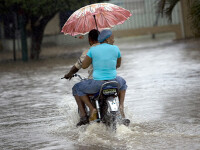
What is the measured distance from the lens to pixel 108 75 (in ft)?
23.7

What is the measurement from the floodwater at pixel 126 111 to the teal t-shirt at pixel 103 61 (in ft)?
2.36

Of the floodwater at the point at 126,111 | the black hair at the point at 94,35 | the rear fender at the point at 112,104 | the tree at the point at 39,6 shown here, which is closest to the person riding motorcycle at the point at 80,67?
the black hair at the point at 94,35

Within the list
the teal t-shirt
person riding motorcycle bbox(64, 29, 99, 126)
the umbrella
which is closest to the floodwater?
person riding motorcycle bbox(64, 29, 99, 126)

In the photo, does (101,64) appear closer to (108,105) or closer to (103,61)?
(103,61)

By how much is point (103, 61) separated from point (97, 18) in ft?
3.36

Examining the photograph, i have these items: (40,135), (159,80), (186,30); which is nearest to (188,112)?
(40,135)

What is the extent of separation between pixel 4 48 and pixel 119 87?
3032 cm

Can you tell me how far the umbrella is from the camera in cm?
786

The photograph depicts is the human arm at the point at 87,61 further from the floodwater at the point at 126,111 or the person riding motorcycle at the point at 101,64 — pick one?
the floodwater at the point at 126,111

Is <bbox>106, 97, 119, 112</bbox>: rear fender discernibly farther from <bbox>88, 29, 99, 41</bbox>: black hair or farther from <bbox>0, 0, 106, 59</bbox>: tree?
<bbox>0, 0, 106, 59</bbox>: tree

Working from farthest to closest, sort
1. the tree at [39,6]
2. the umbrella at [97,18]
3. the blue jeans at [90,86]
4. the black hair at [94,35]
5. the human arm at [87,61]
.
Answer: the tree at [39,6], the umbrella at [97,18], the black hair at [94,35], the human arm at [87,61], the blue jeans at [90,86]

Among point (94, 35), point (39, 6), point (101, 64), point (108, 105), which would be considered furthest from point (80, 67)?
point (39, 6)

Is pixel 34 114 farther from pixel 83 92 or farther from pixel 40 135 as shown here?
pixel 83 92

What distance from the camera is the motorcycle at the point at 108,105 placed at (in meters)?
6.90
